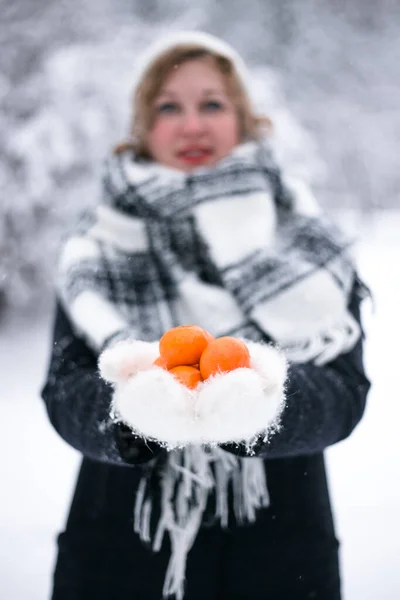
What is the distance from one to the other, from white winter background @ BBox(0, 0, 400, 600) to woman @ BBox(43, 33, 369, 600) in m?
1.02

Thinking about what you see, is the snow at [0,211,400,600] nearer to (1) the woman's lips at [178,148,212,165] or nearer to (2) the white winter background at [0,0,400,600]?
(2) the white winter background at [0,0,400,600]

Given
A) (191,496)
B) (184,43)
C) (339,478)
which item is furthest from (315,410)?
(339,478)

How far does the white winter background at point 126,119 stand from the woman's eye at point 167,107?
1.15 metres

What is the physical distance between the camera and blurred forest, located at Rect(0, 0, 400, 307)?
2.04 meters

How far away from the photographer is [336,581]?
658 mm

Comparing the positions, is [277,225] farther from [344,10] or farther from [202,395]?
[344,10]

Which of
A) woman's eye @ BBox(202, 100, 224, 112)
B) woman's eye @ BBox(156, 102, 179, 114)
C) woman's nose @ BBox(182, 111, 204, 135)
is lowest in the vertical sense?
woman's nose @ BBox(182, 111, 204, 135)

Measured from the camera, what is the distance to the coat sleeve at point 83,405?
0.46m

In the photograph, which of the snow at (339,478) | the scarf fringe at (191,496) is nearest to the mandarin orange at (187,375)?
the scarf fringe at (191,496)

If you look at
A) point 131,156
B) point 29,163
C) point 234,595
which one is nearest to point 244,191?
point 131,156

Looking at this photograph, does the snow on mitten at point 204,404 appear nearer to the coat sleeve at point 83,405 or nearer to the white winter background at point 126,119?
the coat sleeve at point 83,405

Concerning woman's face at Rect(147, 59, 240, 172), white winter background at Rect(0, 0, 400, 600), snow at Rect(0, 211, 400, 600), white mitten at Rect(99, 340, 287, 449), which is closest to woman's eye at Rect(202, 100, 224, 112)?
woman's face at Rect(147, 59, 240, 172)

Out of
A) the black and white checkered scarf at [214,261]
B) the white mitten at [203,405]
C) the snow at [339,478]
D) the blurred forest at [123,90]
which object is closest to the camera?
the white mitten at [203,405]

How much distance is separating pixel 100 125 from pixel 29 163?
0.33 m
